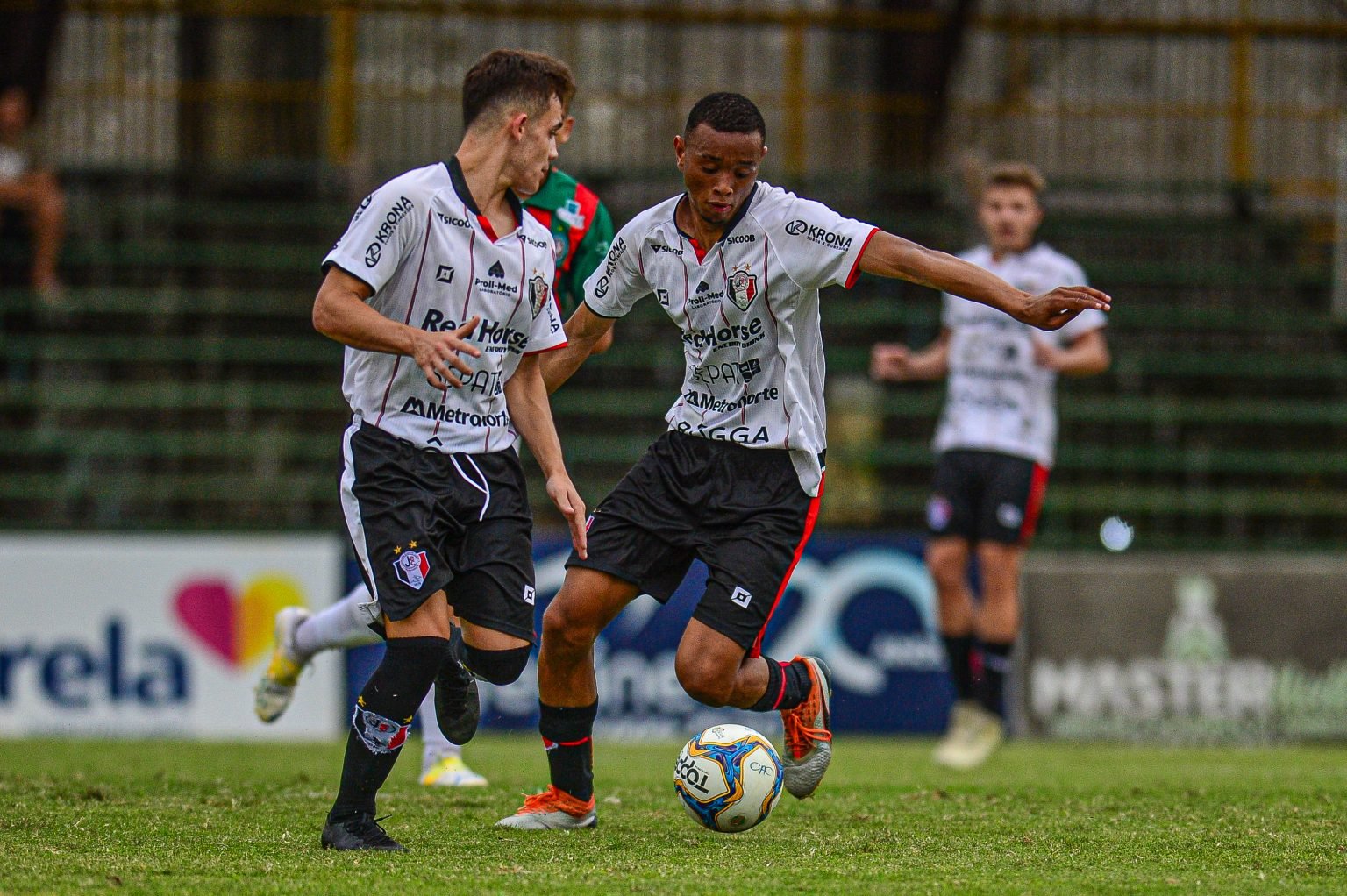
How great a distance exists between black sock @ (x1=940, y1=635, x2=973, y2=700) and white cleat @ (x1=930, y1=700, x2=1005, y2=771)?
0.20 meters

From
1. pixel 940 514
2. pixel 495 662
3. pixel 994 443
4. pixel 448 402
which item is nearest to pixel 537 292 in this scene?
pixel 448 402

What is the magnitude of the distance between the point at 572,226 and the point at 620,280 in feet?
3.85

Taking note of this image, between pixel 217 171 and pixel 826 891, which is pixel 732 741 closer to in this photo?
pixel 826 891

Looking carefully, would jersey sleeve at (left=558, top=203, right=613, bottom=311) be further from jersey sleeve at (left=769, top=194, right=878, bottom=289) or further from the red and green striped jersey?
jersey sleeve at (left=769, top=194, right=878, bottom=289)

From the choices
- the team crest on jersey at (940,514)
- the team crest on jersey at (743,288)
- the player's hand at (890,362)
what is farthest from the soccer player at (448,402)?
the team crest on jersey at (940,514)

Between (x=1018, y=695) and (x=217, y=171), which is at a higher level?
(x=217, y=171)

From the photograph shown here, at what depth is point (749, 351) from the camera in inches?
213

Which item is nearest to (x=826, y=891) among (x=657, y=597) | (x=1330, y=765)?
(x=657, y=597)

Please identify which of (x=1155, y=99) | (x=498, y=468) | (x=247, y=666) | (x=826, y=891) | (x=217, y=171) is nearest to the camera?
(x=826, y=891)

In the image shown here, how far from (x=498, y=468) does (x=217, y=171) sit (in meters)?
9.24

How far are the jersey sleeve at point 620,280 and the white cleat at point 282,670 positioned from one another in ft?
6.73

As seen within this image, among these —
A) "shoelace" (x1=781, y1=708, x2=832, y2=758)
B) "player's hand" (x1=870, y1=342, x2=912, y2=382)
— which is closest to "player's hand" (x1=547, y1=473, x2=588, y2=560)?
"shoelace" (x1=781, y1=708, x2=832, y2=758)

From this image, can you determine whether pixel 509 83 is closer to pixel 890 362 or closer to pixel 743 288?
pixel 743 288

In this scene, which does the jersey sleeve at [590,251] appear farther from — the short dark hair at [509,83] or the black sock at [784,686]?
the black sock at [784,686]
